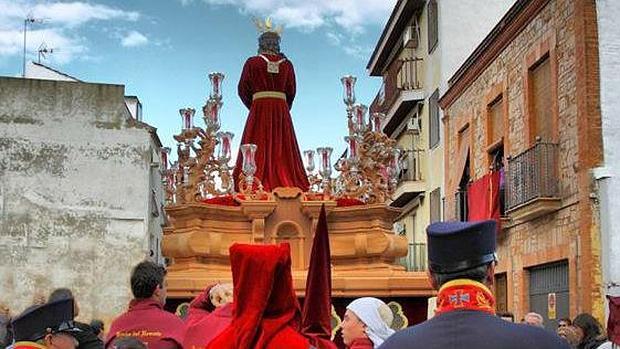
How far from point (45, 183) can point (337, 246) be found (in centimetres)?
1882

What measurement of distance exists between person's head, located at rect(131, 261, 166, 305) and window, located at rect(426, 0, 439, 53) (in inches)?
772

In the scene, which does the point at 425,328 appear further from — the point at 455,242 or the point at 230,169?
the point at 230,169

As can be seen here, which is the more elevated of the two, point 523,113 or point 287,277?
point 523,113

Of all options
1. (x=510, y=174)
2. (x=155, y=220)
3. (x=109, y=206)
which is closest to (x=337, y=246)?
(x=510, y=174)

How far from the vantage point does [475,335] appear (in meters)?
2.78

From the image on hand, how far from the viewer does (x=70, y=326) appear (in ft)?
14.5

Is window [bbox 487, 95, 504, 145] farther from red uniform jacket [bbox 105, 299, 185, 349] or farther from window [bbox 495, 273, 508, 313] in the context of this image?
red uniform jacket [bbox 105, 299, 185, 349]

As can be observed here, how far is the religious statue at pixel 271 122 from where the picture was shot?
9539 mm

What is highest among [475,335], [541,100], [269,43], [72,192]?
[541,100]

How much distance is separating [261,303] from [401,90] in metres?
22.8

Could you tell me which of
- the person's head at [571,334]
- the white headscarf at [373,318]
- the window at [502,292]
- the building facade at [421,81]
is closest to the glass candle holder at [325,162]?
the person's head at [571,334]

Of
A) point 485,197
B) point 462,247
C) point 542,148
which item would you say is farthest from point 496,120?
point 462,247

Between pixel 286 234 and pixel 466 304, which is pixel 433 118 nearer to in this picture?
pixel 286 234

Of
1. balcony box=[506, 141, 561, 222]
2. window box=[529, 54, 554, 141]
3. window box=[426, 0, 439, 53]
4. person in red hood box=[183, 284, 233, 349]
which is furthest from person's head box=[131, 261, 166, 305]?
window box=[426, 0, 439, 53]
